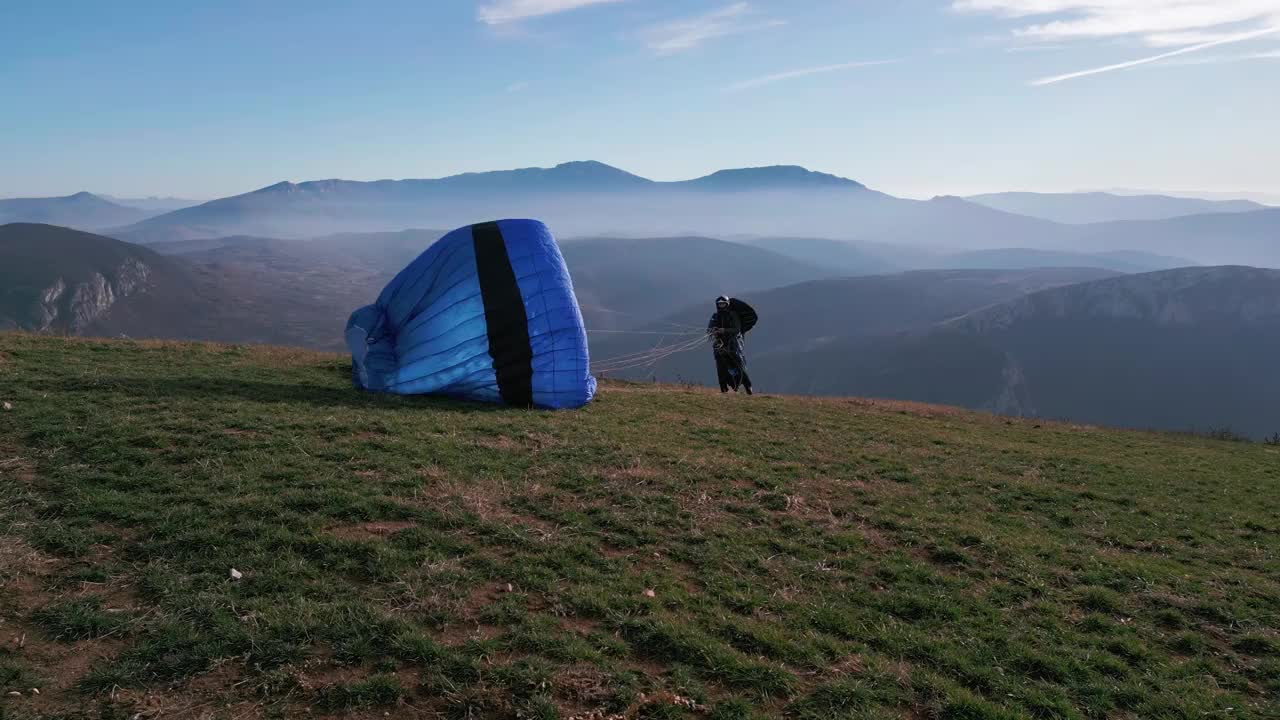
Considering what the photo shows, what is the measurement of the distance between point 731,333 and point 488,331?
960 centimetres

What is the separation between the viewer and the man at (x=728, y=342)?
23500 mm

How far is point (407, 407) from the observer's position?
1517 cm

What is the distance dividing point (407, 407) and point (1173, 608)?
13.0 metres

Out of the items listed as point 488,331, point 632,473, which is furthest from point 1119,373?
point 632,473

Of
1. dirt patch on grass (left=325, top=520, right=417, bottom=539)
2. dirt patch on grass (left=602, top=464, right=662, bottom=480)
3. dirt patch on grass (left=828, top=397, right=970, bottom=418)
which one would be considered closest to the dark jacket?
dirt patch on grass (left=828, top=397, right=970, bottom=418)

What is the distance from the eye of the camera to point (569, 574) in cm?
809

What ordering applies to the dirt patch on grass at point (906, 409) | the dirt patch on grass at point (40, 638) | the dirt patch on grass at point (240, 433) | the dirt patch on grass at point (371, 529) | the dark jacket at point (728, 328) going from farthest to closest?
the dark jacket at point (728, 328) → the dirt patch on grass at point (906, 409) → the dirt patch on grass at point (240, 433) → the dirt patch on grass at point (371, 529) → the dirt patch on grass at point (40, 638)

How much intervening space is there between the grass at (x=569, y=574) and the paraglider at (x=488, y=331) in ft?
6.98

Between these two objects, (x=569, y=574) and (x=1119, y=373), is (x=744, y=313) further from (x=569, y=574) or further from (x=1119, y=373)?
(x=1119, y=373)

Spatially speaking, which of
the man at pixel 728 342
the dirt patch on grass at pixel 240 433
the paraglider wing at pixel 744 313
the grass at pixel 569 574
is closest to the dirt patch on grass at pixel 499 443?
the grass at pixel 569 574

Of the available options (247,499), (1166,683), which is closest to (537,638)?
(247,499)

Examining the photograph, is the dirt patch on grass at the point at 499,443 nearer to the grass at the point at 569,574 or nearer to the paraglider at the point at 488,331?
the grass at the point at 569,574

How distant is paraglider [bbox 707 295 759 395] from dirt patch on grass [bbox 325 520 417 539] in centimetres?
1525

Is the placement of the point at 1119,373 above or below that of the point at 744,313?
below
